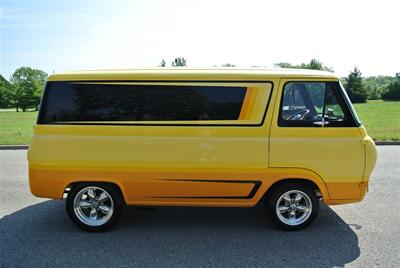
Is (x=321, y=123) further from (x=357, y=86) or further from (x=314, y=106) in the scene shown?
(x=357, y=86)

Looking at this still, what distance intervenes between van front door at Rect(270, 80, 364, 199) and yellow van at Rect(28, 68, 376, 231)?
13 mm

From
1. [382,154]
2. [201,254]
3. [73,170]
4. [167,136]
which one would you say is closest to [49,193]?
[73,170]

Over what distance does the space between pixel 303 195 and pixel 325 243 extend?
2.22 ft

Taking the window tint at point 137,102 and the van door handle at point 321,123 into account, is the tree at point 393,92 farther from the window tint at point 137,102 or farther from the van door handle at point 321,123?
the window tint at point 137,102

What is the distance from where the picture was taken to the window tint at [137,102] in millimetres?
4473

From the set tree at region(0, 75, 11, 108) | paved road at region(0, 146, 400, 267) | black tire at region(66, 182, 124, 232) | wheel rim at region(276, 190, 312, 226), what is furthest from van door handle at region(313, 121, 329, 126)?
tree at region(0, 75, 11, 108)

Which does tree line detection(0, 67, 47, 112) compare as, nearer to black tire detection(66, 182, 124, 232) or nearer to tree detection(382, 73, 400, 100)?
black tire detection(66, 182, 124, 232)

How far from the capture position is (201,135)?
4441mm

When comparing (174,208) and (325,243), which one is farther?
(174,208)

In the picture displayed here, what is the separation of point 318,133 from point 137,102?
242cm

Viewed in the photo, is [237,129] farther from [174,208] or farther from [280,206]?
[174,208]

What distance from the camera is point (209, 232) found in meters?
4.68

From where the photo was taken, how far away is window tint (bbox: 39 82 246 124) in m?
4.47

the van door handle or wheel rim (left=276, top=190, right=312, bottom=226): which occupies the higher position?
the van door handle
